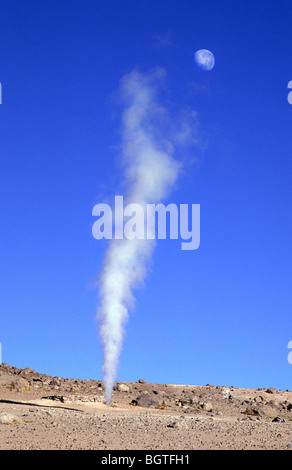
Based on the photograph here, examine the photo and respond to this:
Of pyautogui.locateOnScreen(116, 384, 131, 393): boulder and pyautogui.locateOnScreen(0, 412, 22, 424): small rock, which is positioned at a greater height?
pyautogui.locateOnScreen(116, 384, 131, 393): boulder

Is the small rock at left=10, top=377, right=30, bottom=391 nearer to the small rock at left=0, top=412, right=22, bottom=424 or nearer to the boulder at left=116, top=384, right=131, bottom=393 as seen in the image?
the boulder at left=116, top=384, right=131, bottom=393

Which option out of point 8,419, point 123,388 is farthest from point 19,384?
point 8,419

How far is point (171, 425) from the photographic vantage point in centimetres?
2205

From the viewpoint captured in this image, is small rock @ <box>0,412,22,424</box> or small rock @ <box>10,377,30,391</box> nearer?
small rock @ <box>0,412,22,424</box>

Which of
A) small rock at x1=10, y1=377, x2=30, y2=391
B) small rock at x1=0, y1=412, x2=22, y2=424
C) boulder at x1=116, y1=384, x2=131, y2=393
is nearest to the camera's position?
small rock at x1=0, y1=412, x2=22, y2=424

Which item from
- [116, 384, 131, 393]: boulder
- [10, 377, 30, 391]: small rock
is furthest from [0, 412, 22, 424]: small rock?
[116, 384, 131, 393]: boulder

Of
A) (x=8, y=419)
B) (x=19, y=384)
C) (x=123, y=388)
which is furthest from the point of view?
(x=123, y=388)

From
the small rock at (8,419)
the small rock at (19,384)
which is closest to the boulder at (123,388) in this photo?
the small rock at (19,384)

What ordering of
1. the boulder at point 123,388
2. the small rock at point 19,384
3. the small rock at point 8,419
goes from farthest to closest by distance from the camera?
the boulder at point 123,388 < the small rock at point 19,384 < the small rock at point 8,419

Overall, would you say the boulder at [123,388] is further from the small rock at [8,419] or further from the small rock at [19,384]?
the small rock at [8,419]

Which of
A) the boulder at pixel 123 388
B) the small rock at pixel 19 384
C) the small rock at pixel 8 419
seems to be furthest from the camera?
the boulder at pixel 123 388

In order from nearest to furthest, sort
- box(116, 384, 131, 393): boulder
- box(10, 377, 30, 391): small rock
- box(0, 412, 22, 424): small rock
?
box(0, 412, 22, 424): small rock < box(10, 377, 30, 391): small rock < box(116, 384, 131, 393): boulder

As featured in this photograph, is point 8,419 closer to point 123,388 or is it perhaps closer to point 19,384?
point 19,384
